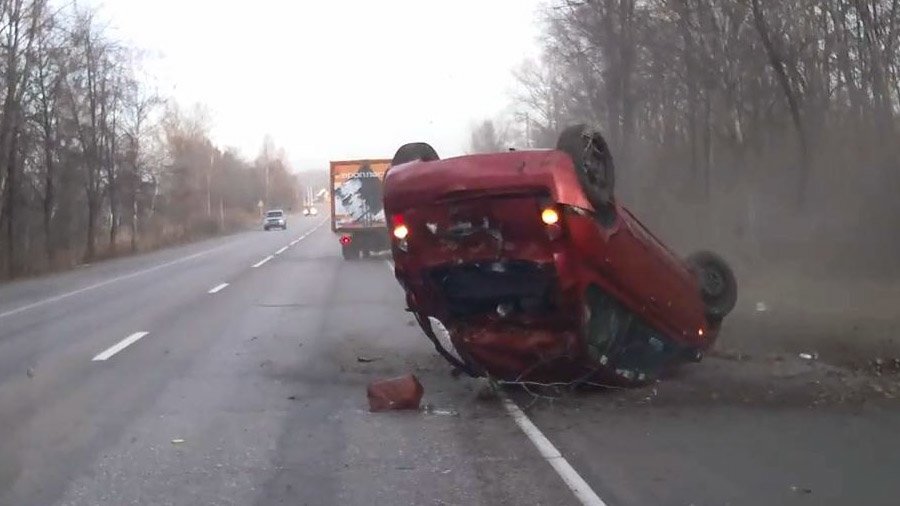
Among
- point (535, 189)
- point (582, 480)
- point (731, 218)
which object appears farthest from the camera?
point (731, 218)

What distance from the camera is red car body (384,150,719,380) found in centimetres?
891

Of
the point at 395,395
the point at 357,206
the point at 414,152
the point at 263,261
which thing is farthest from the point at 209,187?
the point at 395,395

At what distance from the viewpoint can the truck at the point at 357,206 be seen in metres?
37.0

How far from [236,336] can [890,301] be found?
394 inches

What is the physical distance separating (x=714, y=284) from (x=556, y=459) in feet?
15.1

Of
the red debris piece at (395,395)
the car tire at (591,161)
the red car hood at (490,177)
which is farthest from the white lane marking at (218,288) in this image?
the car tire at (591,161)

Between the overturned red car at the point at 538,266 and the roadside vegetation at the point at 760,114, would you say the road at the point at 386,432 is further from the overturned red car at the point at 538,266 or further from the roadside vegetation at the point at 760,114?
the roadside vegetation at the point at 760,114

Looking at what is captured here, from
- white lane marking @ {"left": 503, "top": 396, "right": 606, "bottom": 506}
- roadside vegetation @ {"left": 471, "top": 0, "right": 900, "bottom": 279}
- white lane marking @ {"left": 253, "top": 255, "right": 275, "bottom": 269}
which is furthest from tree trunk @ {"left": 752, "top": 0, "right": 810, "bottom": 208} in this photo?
white lane marking @ {"left": 503, "top": 396, "right": 606, "bottom": 506}

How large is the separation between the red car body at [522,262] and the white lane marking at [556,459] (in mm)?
636

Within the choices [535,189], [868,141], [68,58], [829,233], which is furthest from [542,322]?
[68,58]

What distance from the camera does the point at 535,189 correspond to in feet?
28.9

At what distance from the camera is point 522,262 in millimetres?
9125

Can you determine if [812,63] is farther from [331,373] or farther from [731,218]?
[331,373]

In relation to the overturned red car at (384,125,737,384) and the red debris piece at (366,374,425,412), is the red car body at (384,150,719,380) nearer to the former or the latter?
the overturned red car at (384,125,737,384)
